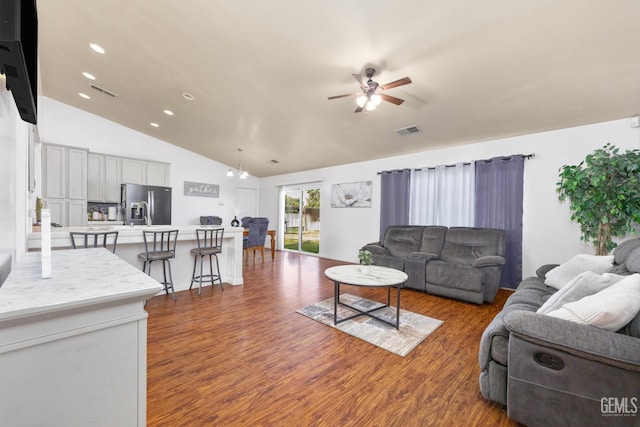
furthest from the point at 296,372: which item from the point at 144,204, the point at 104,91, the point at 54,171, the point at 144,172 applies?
the point at 144,172

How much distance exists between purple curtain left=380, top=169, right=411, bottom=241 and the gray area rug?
7.97 ft

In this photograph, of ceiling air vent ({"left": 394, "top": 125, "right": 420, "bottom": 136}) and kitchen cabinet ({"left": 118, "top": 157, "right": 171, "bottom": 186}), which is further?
kitchen cabinet ({"left": 118, "top": 157, "right": 171, "bottom": 186})

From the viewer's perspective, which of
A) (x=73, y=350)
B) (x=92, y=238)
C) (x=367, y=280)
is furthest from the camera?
(x=92, y=238)

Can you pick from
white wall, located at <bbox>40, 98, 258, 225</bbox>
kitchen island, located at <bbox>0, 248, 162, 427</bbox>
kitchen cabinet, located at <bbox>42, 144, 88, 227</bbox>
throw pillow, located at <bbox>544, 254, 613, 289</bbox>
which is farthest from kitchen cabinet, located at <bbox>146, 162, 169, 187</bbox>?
throw pillow, located at <bbox>544, 254, 613, 289</bbox>

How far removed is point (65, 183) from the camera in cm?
520

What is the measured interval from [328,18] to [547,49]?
2030 mm

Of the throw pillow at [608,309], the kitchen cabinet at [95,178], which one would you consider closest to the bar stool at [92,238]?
the kitchen cabinet at [95,178]

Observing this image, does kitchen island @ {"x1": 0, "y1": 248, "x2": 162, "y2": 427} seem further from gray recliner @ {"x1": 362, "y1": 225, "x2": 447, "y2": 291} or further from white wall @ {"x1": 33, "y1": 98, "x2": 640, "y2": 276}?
white wall @ {"x1": 33, "y1": 98, "x2": 640, "y2": 276}

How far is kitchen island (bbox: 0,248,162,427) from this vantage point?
2.49 ft

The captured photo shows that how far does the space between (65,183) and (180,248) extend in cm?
342

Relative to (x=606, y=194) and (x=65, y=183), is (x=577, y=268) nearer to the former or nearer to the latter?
(x=606, y=194)

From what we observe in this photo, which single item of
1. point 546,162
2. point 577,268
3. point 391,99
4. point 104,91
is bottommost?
point 577,268

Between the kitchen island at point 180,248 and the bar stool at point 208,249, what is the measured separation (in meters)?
0.09

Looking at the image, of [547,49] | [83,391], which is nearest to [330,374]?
[83,391]
